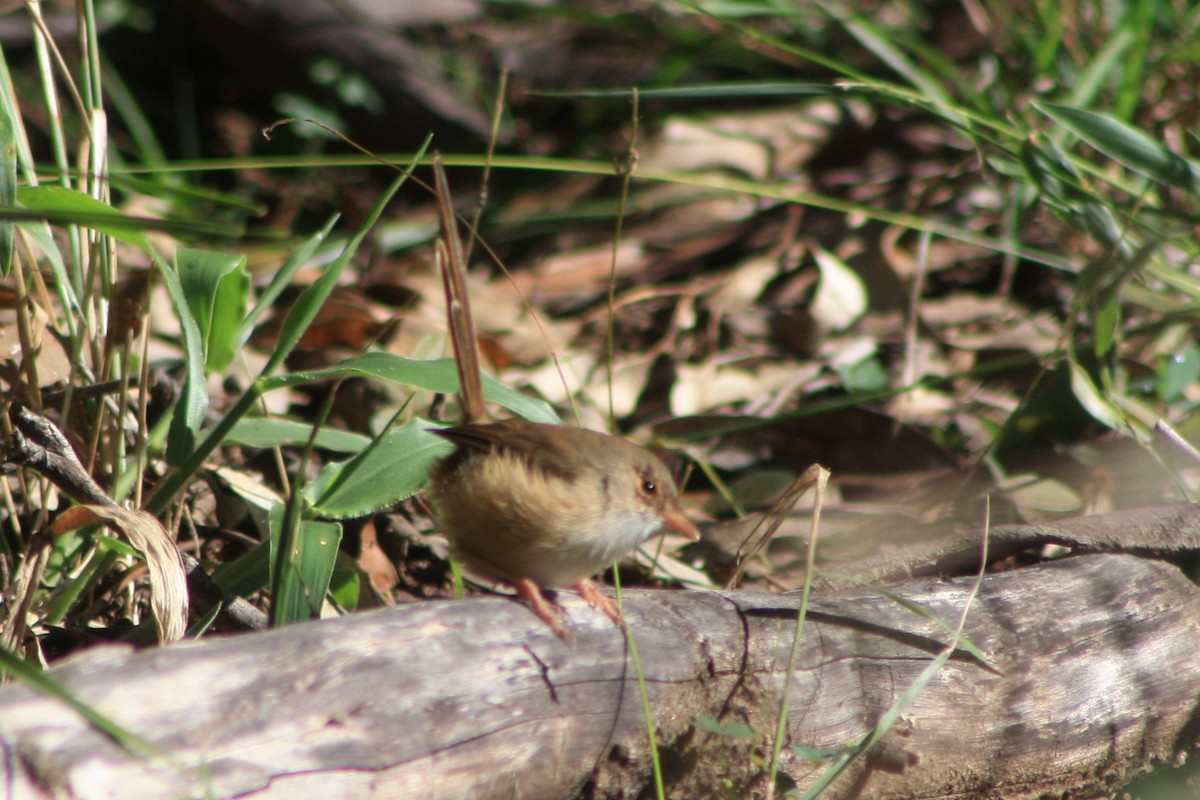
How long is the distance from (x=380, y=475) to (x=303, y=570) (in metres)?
0.36

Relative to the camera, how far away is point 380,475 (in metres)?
2.70

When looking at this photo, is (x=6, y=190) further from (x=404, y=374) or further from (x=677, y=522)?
(x=677, y=522)

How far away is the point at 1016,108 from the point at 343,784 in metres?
4.36

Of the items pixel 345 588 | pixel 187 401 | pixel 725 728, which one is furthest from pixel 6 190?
pixel 725 728

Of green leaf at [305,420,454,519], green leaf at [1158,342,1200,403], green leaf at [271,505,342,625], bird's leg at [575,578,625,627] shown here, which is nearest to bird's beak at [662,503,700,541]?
bird's leg at [575,578,625,627]

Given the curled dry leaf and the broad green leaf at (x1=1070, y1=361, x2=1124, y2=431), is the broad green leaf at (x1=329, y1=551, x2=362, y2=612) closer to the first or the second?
the curled dry leaf

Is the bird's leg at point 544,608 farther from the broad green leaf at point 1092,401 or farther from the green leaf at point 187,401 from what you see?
the broad green leaf at point 1092,401

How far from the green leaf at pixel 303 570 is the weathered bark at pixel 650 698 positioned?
0.37 m

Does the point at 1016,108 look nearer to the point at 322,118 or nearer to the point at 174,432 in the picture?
the point at 322,118

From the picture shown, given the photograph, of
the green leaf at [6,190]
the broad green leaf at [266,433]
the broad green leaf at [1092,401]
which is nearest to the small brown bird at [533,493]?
the broad green leaf at [266,433]

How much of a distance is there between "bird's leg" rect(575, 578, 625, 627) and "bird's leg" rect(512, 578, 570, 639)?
0.09 meters

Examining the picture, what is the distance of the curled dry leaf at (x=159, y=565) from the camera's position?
2.25 meters

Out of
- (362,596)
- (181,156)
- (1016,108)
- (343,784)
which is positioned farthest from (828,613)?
(181,156)

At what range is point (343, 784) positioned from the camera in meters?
→ 1.75
